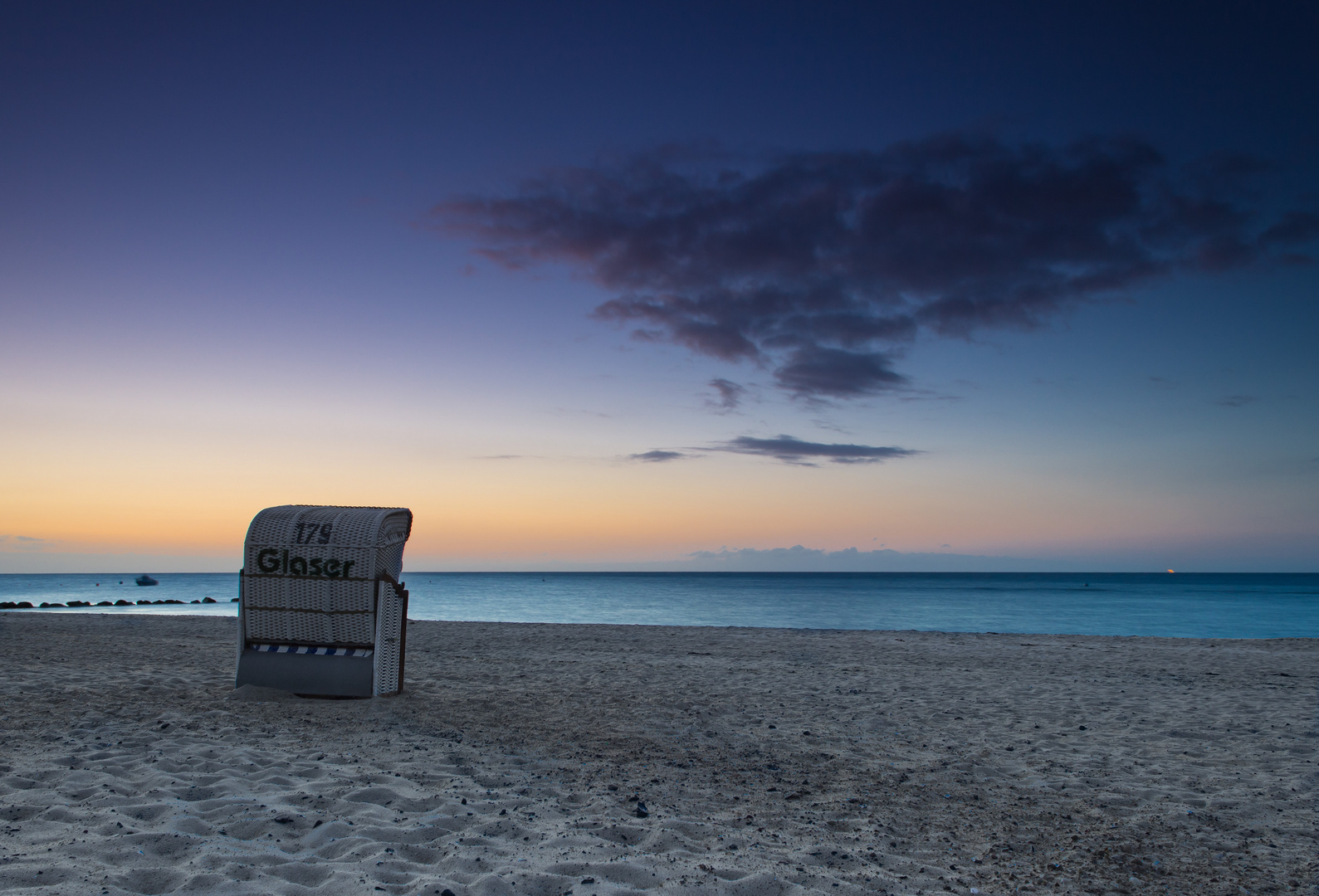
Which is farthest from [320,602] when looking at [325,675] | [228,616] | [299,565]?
[228,616]

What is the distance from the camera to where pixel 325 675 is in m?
9.06

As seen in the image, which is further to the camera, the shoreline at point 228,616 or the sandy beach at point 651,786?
the shoreline at point 228,616

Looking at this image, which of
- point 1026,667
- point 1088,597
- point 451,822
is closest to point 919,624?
point 1026,667

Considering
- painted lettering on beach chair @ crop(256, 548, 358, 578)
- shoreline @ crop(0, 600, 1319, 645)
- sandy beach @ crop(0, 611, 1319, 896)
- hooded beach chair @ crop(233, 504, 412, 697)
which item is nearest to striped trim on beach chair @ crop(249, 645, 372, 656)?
hooded beach chair @ crop(233, 504, 412, 697)

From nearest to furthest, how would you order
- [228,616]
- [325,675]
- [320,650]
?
[325,675] → [320,650] → [228,616]

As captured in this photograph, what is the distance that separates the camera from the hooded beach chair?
9.02m

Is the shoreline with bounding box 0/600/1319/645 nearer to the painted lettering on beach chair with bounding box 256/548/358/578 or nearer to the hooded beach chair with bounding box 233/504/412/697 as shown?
the hooded beach chair with bounding box 233/504/412/697

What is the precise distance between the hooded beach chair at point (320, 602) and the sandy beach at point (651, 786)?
0.34 m

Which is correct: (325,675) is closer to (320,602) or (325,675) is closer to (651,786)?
(320,602)

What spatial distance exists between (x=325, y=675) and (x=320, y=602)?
0.91 meters

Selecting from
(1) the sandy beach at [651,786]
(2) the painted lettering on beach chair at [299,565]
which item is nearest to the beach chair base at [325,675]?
(1) the sandy beach at [651,786]

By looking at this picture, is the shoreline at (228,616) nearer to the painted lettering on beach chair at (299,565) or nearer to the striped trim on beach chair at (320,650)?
the striped trim on beach chair at (320,650)

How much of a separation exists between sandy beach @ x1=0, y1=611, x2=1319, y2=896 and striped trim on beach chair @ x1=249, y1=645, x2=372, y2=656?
0.57 m

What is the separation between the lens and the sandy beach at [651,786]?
4340mm
